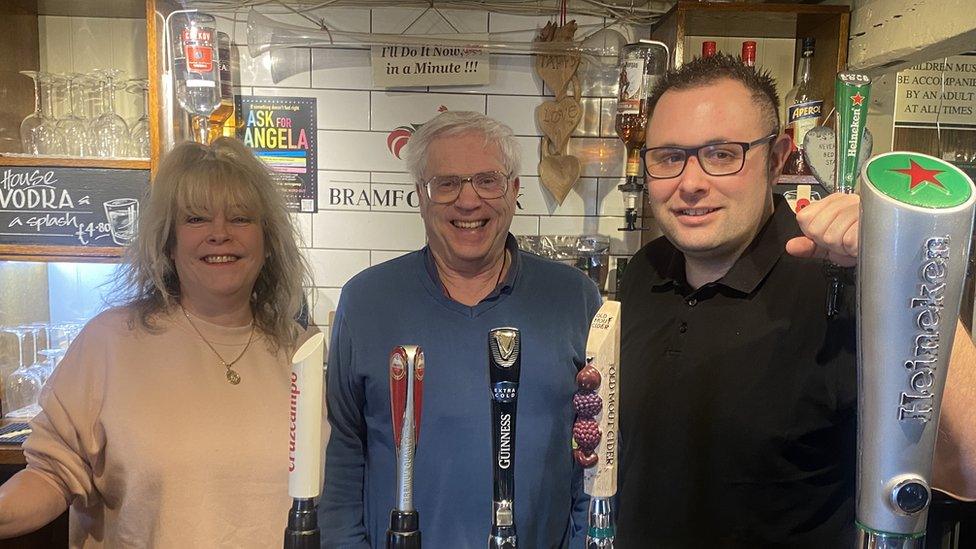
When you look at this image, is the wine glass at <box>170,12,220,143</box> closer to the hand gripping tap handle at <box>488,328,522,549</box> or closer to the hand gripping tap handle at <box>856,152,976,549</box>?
the hand gripping tap handle at <box>488,328,522,549</box>

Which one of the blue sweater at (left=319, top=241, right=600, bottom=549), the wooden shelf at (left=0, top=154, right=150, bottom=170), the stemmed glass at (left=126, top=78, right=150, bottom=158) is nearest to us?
the blue sweater at (left=319, top=241, right=600, bottom=549)

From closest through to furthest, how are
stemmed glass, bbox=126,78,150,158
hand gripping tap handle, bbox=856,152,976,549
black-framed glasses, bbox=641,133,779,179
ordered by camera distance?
1. hand gripping tap handle, bbox=856,152,976,549
2. black-framed glasses, bbox=641,133,779,179
3. stemmed glass, bbox=126,78,150,158

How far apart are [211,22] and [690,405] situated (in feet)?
5.30

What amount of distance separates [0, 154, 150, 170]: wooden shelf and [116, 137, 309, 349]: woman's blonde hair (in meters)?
0.64

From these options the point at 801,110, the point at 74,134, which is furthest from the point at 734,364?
the point at 74,134

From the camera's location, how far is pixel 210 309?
1232 mm

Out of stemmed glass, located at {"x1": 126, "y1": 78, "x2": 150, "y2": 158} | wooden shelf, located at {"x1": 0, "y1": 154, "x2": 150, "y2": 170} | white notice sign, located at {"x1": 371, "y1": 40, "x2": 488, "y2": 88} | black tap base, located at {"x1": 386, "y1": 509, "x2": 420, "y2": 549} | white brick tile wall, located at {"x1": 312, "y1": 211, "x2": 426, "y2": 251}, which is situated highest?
white notice sign, located at {"x1": 371, "y1": 40, "x2": 488, "y2": 88}

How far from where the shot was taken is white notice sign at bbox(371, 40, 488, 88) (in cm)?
211

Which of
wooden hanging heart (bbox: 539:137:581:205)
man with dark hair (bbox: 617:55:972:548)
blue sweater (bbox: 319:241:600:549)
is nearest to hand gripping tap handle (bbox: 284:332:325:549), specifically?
blue sweater (bbox: 319:241:600:549)

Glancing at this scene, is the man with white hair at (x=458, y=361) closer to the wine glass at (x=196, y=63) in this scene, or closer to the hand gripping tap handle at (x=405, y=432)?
the hand gripping tap handle at (x=405, y=432)

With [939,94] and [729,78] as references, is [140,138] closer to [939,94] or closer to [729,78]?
[729,78]

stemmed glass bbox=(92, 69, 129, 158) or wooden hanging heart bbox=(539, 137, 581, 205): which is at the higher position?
stemmed glass bbox=(92, 69, 129, 158)

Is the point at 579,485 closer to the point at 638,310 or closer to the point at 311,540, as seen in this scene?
the point at 638,310

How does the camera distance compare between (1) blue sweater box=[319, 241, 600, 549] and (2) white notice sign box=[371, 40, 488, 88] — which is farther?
(2) white notice sign box=[371, 40, 488, 88]
